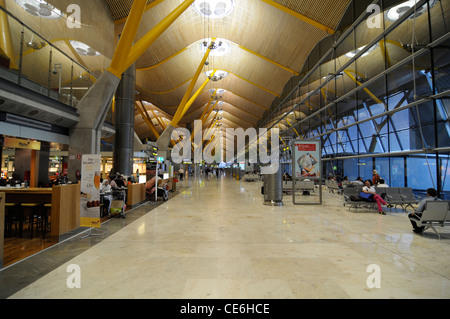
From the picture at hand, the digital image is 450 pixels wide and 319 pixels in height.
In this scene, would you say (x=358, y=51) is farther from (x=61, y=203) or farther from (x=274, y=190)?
(x=61, y=203)

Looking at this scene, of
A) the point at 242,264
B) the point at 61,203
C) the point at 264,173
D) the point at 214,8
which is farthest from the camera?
the point at 214,8

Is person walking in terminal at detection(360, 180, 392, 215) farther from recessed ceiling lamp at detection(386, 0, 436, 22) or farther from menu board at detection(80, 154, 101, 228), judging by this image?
menu board at detection(80, 154, 101, 228)

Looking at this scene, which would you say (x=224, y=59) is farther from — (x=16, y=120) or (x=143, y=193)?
(x=16, y=120)

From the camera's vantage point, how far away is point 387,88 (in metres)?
10.6

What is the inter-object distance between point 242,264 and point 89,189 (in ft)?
13.6

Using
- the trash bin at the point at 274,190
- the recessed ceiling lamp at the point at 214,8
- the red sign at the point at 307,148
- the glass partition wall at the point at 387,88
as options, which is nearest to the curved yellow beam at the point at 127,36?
the trash bin at the point at 274,190

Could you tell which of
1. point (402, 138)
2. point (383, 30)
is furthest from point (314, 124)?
point (383, 30)

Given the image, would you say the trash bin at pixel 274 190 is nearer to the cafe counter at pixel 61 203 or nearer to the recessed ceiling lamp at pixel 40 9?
the cafe counter at pixel 61 203

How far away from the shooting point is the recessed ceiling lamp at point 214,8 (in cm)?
1970

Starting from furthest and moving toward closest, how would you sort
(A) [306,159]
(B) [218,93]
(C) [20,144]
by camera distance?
1. (B) [218,93]
2. (C) [20,144]
3. (A) [306,159]

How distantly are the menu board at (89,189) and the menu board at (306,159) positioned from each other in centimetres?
801

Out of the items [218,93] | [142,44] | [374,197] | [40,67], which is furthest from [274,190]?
[218,93]

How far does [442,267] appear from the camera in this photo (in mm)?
3953
